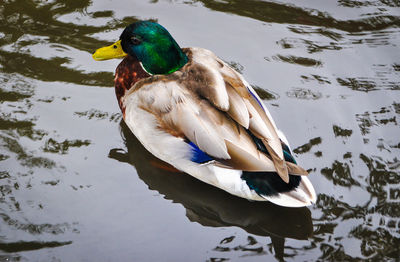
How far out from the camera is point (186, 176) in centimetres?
429

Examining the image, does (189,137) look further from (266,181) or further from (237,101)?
(266,181)

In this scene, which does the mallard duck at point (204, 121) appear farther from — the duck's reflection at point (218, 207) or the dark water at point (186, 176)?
the dark water at point (186, 176)

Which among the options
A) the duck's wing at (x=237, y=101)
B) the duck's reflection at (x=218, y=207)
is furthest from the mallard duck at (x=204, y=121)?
the duck's reflection at (x=218, y=207)

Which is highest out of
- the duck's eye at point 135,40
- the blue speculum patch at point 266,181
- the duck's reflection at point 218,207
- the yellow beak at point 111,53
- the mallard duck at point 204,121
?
the duck's eye at point 135,40

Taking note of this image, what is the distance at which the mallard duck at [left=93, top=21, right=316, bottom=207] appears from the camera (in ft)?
12.2

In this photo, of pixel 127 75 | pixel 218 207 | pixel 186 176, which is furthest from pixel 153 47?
pixel 218 207

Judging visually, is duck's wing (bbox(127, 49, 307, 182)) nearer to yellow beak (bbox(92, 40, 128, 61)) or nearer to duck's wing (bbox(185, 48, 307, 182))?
duck's wing (bbox(185, 48, 307, 182))

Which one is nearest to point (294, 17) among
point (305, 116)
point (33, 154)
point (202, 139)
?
point (305, 116)

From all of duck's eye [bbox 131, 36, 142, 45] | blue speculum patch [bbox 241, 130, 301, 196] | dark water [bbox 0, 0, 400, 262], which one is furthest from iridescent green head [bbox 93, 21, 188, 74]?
blue speculum patch [bbox 241, 130, 301, 196]

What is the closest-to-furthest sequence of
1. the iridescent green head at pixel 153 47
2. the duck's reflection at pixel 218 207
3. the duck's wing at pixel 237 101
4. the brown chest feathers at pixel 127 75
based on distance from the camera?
the duck's wing at pixel 237 101 → the duck's reflection at pixel 218 207 → the iridescent green head at pixel 153 47 → the brown chest feathers at pixel 127 75

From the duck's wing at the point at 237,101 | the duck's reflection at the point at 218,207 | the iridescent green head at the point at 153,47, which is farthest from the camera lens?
the iridescent green head at the point at 153,47

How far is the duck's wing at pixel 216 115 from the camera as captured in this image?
3.70m

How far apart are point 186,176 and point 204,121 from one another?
0.63 meters

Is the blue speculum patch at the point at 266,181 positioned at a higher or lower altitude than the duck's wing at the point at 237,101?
lower
